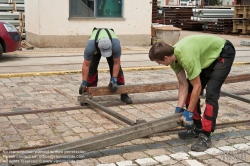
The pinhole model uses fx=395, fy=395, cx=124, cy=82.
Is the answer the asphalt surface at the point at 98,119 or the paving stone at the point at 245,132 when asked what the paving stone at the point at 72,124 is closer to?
the asphalt surface at the point at 98,119

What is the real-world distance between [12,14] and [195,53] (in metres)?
12.6

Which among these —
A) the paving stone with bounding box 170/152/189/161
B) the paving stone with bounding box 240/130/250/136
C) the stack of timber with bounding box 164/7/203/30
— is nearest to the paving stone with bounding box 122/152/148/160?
the paving stone with bounding box 170/152/189/161

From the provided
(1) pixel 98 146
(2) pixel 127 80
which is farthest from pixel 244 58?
(1) pixel 98 146

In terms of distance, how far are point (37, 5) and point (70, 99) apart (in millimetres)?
7735

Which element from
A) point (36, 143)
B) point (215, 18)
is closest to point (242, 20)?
point (215, 18)

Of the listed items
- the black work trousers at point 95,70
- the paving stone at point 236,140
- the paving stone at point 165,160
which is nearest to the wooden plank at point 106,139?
the paving stone at point 165,160

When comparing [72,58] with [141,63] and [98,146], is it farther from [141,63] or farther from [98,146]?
[98,146]

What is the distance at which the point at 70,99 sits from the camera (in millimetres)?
7281

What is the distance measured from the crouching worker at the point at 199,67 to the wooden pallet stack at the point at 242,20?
17813 millimetres

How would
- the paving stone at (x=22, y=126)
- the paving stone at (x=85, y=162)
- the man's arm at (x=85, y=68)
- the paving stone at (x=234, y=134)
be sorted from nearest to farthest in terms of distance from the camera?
the paving stone at (x=85, y=162)
the paving stone at (x=234, y=134)
the paving stone at (x=22, y=126)
the man's arm at (x=85, y=68)

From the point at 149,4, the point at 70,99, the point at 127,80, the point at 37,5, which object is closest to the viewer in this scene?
the point at 70,99

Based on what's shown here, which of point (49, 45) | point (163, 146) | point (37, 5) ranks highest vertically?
point (37, 5)

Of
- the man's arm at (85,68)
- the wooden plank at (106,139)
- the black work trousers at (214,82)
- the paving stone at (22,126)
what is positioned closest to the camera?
the wooden plank at (106,139)

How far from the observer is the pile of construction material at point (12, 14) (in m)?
15.5
